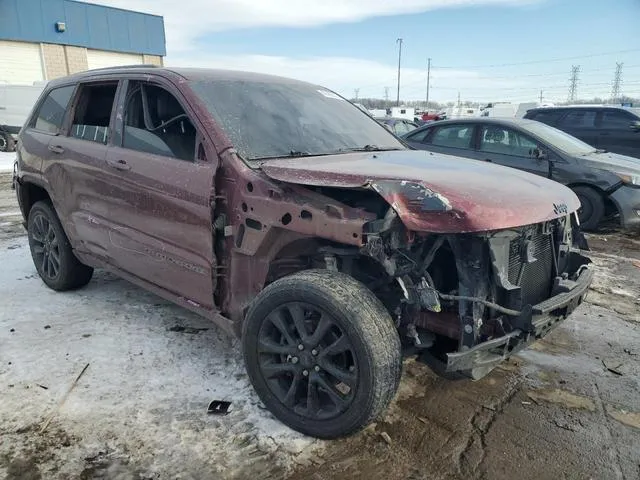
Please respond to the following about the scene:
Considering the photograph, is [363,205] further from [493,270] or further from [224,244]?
[224,244]

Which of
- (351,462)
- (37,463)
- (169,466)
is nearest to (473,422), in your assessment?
(351,462)

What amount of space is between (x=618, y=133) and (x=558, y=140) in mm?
4002

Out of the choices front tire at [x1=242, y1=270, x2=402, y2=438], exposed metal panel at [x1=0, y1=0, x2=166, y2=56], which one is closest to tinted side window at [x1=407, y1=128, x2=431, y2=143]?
front tire at [x1=242, y1=270, x2=402, y2=438]

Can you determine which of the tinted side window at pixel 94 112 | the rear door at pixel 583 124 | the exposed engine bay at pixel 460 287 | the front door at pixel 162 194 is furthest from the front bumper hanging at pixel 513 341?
the rear door at pixel 583 124

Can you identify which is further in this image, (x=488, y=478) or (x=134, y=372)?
(x=134, y=372)

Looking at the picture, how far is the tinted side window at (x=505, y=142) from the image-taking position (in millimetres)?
7453

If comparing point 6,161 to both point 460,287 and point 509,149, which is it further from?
point 460,287

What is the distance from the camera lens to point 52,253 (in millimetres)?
4691

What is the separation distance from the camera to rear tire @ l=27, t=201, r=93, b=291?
455 centimetres

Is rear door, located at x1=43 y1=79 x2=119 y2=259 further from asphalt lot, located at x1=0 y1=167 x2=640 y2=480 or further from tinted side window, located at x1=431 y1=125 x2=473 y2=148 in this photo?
tinted side window, located at x1=431 y1=125 x2=473 y2=148

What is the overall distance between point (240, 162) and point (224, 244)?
0.49m

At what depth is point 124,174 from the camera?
357cm

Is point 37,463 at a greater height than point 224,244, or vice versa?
point 224,244

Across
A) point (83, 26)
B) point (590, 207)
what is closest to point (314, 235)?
point (590, 207)
